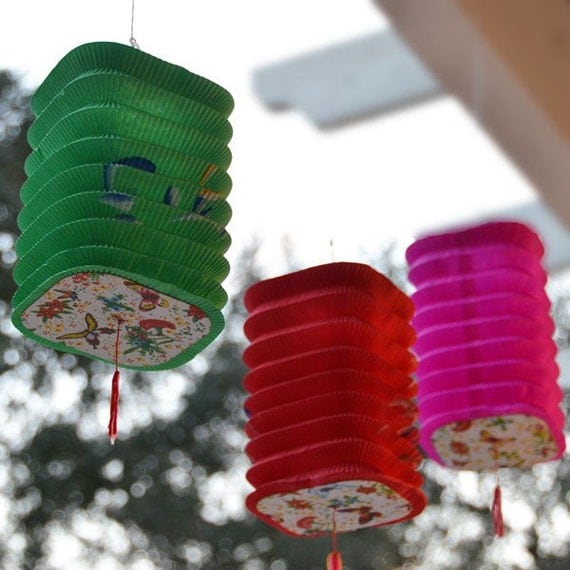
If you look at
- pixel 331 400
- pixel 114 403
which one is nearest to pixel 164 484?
pixel 331 400

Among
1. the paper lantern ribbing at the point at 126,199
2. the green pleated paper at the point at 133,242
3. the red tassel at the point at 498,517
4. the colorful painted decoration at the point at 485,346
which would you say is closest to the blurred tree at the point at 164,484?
the red tassel at the point at 498,517

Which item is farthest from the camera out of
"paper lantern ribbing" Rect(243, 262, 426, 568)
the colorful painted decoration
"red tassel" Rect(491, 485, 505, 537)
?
"red tassel" Rect(491, 485, 505, 537)

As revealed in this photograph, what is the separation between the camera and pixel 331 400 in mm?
2652

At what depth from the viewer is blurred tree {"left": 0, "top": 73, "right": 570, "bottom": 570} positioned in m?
7.05

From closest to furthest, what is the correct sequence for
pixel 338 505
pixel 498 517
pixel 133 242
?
pixel 133 242
pixel 338 505
pixel 498 517

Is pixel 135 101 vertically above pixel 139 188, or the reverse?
pixel 135 101

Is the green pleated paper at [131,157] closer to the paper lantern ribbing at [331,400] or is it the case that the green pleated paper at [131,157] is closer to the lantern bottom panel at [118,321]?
the lantern bottom panel at [118,321]

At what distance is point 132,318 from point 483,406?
873 mm

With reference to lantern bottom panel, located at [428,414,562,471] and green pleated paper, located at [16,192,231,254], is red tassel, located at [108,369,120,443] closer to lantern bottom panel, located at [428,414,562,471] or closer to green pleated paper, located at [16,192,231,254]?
green pleated paper, located at [16,192,231,254]

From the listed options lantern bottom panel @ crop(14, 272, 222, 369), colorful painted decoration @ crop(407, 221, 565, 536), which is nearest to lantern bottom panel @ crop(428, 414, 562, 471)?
colorful painted decoration @ crop(407, 221, 565, 536)

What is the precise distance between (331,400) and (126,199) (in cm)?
64

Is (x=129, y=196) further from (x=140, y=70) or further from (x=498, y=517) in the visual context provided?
(x=498, y=517)

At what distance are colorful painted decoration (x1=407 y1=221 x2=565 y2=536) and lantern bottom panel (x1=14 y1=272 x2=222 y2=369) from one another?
26.2 inches

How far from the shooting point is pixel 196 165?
2.36m
